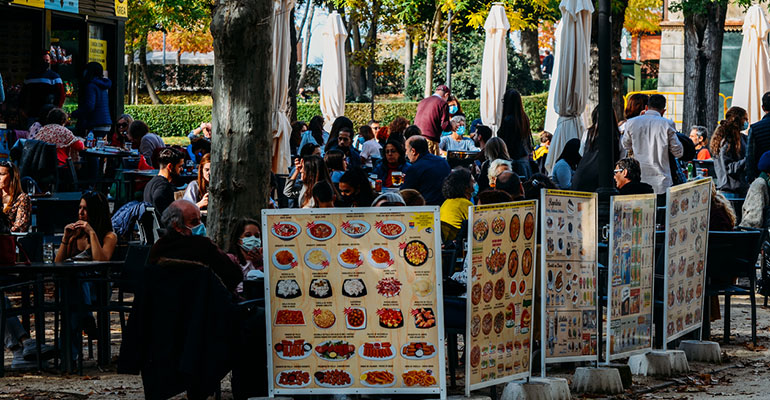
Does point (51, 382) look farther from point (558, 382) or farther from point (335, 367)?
point (558, 382)

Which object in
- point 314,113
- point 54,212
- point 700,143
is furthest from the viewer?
point 314,113

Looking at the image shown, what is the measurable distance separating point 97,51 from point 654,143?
14478 mm

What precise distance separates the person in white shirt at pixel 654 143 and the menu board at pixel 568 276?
19.0 feet

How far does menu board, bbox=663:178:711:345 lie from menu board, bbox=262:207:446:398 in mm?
2553

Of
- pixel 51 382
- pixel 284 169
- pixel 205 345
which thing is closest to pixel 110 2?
pixel 284 169

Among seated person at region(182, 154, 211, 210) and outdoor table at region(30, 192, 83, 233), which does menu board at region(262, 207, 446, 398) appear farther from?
outdoor table at region(30, 192, 83, 233)

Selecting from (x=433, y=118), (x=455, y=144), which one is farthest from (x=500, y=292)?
(x=455, y=144)

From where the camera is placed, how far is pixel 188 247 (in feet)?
23.3

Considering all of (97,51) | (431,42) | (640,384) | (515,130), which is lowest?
(640,384)

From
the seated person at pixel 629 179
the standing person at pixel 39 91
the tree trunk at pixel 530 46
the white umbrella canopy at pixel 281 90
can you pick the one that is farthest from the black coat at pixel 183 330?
the tree trunk at pixel 530 46

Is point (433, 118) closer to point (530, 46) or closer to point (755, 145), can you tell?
point (755, 145)

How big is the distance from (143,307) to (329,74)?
1432 centimetres

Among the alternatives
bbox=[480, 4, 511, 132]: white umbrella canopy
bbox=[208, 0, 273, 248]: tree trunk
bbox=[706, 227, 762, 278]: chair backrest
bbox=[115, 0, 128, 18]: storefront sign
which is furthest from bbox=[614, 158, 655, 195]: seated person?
bbox=[115, 0, 128, 18]: storefront sign

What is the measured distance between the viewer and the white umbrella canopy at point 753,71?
20.5 m
